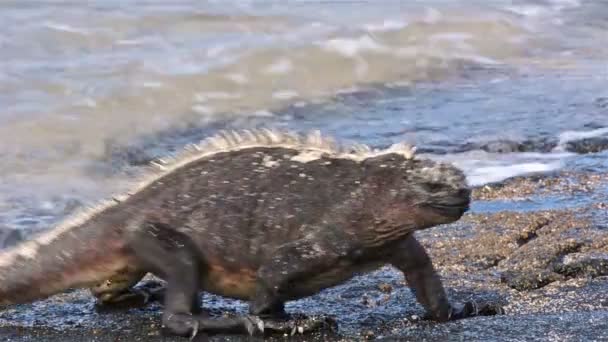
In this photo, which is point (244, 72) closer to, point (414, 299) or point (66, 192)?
point (66, 192)

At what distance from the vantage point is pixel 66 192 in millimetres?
8906

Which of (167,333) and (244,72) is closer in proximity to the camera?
(167,333)

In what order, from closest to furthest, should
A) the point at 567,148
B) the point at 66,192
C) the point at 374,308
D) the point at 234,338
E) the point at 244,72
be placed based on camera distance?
1. the point at 234,338
2. the point at 374,308
3. the point at 66,192
4. the point at 567,148
5. the point at 244,72

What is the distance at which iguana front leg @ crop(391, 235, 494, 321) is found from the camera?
210 inches

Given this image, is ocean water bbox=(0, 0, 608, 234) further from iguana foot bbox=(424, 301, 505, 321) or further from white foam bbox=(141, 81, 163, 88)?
iguana foot bbox=(424, 301, 505, 321)

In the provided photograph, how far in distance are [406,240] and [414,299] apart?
0.55 metres

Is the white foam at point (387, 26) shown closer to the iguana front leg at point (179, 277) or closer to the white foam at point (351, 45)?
the white foam at point (351, 45)

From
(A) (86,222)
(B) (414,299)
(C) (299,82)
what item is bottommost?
(C) (299,82)

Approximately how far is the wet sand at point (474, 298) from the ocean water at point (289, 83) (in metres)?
1.96

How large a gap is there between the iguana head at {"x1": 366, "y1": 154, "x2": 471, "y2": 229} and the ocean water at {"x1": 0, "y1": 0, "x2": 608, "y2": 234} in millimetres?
3391

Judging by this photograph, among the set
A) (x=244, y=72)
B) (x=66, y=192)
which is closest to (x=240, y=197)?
(x=66, y=192)

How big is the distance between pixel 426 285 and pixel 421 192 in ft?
1.76

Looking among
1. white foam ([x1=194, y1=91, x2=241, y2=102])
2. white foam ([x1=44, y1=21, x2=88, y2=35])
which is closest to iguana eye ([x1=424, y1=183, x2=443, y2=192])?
white foam ([x1=194, y1=91, x2=241, y2=102])

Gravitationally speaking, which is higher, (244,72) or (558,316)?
(558,316)
